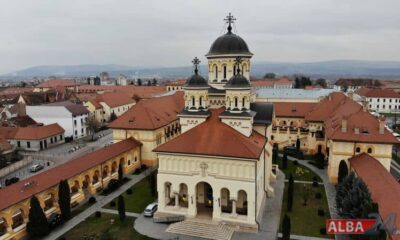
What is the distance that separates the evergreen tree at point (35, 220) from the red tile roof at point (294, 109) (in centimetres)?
4367

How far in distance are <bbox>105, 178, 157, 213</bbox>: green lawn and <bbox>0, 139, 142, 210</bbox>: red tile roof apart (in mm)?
4997

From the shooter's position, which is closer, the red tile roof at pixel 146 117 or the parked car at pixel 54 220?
the parked car at pixel 54 220

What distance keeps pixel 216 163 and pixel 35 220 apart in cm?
1610

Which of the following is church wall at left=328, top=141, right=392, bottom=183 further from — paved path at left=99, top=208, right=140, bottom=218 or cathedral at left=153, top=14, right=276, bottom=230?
paved path at left=99, top=208, right=140, bottom=218

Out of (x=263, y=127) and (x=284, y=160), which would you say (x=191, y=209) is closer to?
(x=263, y=127)

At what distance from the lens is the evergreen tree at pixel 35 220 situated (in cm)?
2662

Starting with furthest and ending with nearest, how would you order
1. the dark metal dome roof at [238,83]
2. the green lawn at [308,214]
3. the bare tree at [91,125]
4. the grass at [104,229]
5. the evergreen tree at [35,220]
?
the bare tree at [91,125]
the dark metal dome roof at [238,83]
the green lawn at [308,214]
the grass at [104,229]
the evergreen tree at [35,220]

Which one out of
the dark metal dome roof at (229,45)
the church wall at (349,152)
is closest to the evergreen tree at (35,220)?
the dark metal dome roof at (229,45)

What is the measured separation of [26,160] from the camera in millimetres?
49156

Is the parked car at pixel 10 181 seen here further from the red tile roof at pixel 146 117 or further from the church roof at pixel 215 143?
the church roof at pixel 215 143

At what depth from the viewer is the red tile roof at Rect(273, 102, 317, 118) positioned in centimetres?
5877

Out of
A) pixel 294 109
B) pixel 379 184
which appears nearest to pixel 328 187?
pixel 379 184

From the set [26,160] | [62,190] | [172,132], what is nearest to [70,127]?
[26,160]

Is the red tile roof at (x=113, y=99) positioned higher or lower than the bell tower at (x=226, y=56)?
lower
